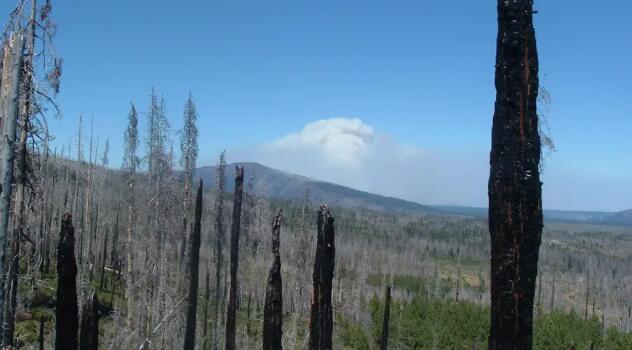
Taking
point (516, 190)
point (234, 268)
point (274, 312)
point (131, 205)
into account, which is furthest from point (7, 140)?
point (131, 205)

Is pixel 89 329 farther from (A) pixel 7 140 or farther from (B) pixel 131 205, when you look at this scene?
(B) pixel 131 205

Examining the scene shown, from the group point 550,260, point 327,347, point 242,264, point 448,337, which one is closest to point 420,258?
point 550,260

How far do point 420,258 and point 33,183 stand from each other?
157 m

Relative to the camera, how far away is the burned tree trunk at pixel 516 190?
547cm

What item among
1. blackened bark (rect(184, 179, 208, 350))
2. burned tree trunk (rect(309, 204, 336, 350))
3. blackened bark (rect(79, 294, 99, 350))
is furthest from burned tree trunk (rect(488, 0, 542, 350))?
blackened bark (rect(184, 179, 208, 350))

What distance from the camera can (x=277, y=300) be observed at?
41.6ft

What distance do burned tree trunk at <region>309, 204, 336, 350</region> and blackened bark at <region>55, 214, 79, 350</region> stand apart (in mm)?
5527

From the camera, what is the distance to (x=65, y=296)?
8.41m

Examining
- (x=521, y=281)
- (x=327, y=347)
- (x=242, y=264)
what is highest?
(x=521, y=281)

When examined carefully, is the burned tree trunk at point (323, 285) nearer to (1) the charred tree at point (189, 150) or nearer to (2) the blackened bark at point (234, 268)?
(2) the blackened bark at point (234, 268)

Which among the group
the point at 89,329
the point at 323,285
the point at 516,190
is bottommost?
the point at 89,329

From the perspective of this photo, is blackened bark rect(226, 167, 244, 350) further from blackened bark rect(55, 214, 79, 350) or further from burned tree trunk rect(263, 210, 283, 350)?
blackened bark rect(55, 214, 79, 350)

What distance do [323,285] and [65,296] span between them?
581cm

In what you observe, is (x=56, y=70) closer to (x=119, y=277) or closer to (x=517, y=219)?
(x=517, y=219)
